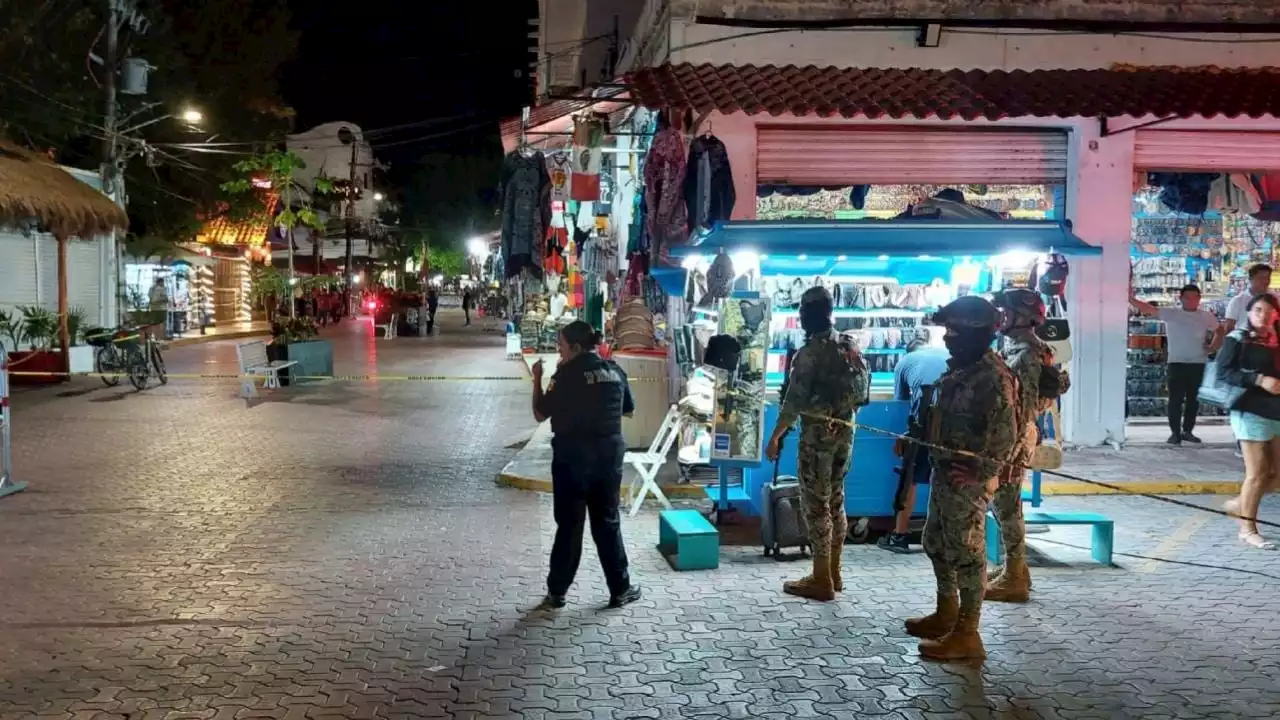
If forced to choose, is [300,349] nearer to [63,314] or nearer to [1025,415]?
[63,314]

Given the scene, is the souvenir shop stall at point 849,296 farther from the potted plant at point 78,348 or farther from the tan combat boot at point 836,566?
the potted plant at point 78,348

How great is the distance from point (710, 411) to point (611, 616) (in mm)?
2556

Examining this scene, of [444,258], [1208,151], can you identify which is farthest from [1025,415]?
[444,258]

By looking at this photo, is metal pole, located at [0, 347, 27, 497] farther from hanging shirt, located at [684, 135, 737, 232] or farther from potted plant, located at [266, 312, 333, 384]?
potted plant, located at [266, 312, 333, 384]

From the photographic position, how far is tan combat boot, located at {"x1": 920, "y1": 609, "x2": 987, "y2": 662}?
559cm

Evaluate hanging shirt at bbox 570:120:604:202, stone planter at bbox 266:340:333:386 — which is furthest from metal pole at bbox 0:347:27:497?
stone planter at bbox 266:340:333:386

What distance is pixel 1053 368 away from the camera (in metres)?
6.86

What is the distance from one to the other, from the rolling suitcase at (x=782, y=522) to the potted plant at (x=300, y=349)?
12703 millimetres

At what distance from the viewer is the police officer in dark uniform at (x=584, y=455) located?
642 centimetres

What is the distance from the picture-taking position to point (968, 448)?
5.60 metres

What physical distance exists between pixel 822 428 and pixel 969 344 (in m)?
1.29

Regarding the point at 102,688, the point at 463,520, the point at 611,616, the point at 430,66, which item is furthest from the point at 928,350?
the point at 430,66

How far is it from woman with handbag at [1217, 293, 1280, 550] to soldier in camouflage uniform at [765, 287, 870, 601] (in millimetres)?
3038

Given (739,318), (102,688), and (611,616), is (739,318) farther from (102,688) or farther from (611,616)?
(102,688)
